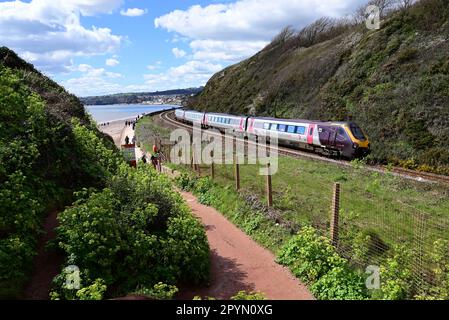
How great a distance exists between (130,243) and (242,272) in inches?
116

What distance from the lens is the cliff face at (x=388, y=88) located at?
2633cm

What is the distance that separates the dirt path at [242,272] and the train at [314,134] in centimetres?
1481

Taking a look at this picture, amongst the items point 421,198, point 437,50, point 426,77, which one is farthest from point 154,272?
point 437,50

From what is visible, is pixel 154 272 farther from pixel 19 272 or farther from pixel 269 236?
pixel 269 236

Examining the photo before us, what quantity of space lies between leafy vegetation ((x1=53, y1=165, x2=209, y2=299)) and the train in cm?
1756

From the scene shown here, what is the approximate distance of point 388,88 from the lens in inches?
1286

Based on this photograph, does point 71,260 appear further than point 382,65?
No

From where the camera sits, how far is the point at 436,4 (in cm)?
3675

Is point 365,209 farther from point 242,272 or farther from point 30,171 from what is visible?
point 30,171

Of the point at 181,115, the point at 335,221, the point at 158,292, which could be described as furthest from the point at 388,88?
the point at 181,115

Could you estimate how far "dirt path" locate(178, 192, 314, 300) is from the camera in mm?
8523

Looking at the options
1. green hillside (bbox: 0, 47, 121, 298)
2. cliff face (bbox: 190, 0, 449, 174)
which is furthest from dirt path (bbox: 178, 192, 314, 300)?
cliff face (bbox: 190, 0, 449, 174)

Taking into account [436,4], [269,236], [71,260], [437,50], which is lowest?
[269,236]
